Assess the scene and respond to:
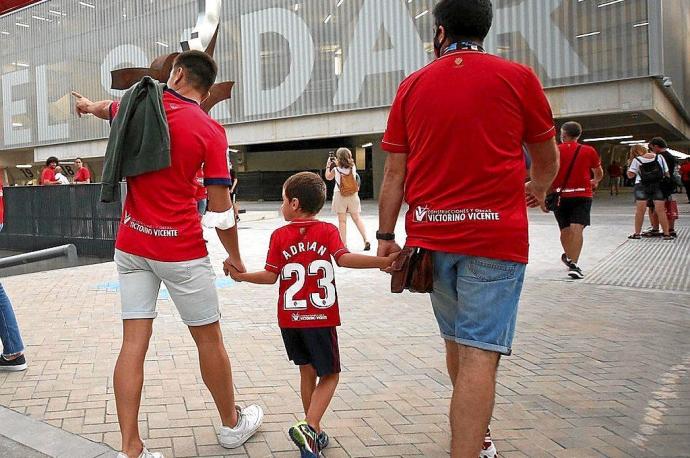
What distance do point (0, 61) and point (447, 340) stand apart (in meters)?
45.0

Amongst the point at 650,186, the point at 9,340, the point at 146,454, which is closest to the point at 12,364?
the point at 9,340

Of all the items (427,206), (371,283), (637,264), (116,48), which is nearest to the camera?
(427,206)

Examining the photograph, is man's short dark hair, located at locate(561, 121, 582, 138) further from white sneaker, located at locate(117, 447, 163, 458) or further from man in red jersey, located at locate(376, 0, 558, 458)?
white sneaker, located at locate(117, 447, 163, 458)

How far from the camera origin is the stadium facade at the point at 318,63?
21.6 meters

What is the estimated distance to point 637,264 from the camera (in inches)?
353

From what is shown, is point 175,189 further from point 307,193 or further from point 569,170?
point 569,170

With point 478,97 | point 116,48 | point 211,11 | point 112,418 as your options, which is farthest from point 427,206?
point 116,48

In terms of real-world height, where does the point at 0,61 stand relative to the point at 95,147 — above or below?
above

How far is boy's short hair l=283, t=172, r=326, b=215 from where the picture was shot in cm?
316

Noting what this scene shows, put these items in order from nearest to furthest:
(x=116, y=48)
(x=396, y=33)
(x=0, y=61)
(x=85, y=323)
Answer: (x=85, y=323), (x=396, y=33), (x=116, y=48), (x=0, y=61)

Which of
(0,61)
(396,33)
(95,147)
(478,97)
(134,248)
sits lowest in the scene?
(134,248)

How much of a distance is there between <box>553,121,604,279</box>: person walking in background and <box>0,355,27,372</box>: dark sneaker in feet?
19.6

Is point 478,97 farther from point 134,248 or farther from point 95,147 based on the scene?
point 95,147

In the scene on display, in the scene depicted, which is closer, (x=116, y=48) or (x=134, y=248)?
(x=134, y=248)
